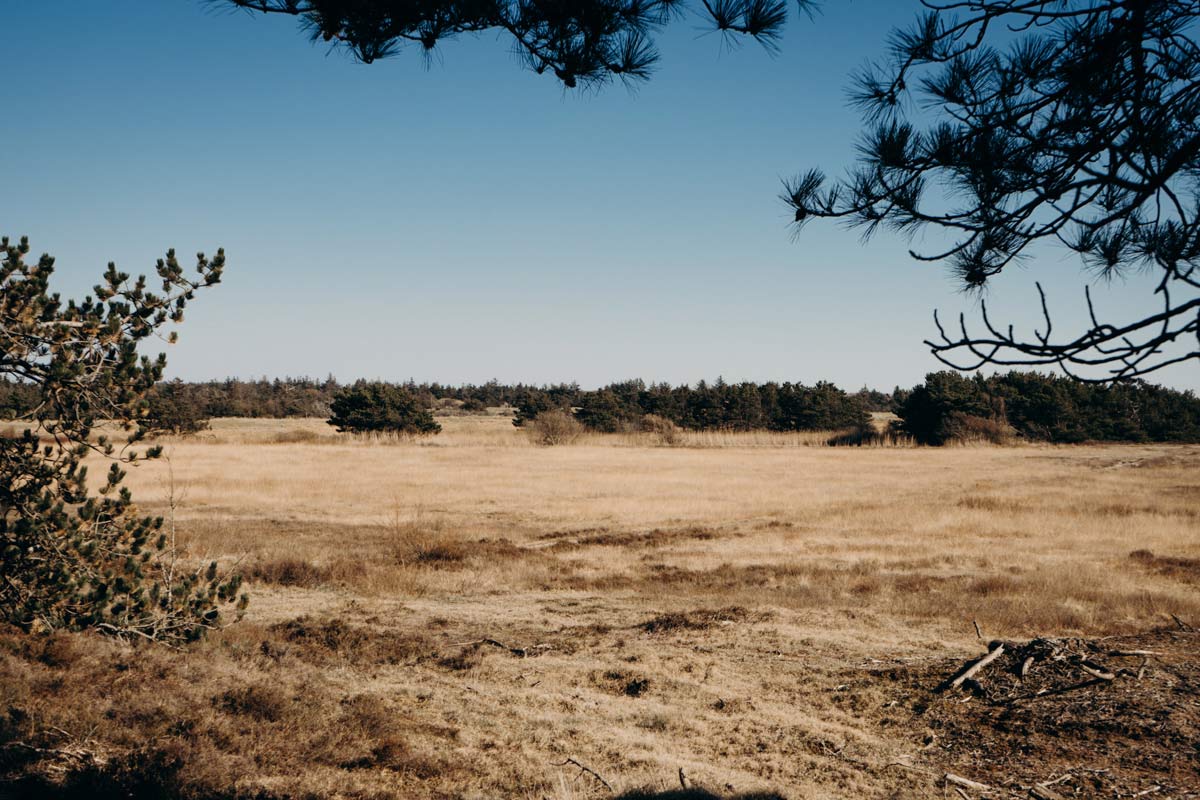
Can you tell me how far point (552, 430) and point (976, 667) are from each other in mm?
43351

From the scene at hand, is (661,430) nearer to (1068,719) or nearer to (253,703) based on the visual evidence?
(1068,719)

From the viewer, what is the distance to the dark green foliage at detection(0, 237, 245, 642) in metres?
5.66

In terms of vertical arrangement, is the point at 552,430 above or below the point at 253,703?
above

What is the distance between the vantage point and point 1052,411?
54219 millimetres

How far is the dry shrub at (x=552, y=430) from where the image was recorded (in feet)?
160

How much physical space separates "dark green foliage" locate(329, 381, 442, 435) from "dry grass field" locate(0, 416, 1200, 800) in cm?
2942

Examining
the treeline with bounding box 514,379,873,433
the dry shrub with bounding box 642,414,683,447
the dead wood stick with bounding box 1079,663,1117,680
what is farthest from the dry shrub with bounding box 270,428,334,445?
the dead wood stick with bounding box 1079,663,1117,680

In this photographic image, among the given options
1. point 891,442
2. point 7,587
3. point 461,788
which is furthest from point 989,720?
point 891,442

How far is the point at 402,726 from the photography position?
5.63 m

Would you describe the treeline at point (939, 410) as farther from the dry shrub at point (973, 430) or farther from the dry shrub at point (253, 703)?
the dry shrub at point (253, 703)

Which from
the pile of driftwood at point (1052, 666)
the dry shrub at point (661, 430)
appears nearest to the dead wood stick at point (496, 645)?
the pile of driftwood at point (1052, 666)

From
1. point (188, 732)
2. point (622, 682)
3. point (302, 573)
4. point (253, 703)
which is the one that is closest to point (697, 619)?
point (622, 682)

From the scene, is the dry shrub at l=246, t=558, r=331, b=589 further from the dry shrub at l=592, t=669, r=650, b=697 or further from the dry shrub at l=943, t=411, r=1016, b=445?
the dry shrub at l=943, t=411, r=1016, b=445

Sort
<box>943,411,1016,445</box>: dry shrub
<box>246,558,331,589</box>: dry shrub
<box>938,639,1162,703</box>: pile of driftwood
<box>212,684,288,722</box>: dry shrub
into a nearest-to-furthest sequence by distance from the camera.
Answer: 1. <box>212,684,288,722</box>: dry shrub
2. <box>938,639,1162,703</box>: pile of driftwood
3. <box>246,558,331,589</box>: dry shrub
4. <box>943,411,1016,445</box>: dry shrub
